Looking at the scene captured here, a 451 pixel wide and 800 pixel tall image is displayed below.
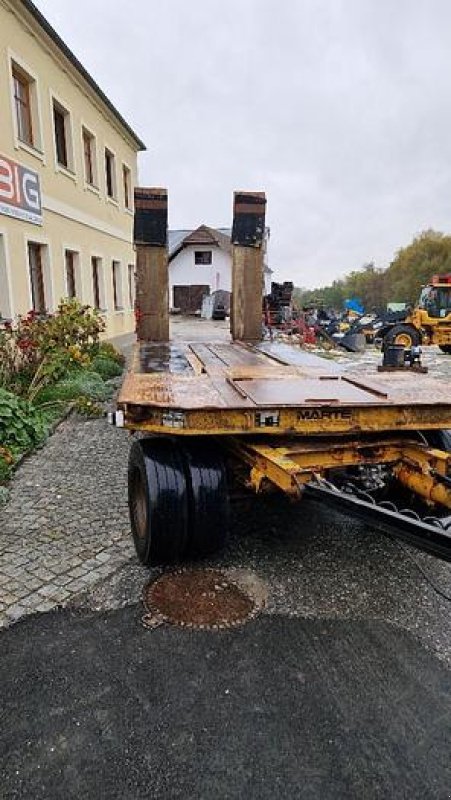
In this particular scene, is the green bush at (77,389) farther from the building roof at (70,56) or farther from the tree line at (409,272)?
the tree line at (409,272)

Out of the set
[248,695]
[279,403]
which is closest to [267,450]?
[279,403]

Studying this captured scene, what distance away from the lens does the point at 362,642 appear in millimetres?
2756

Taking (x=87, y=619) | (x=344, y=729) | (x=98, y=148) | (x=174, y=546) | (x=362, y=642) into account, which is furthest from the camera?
(x=98, y=148)

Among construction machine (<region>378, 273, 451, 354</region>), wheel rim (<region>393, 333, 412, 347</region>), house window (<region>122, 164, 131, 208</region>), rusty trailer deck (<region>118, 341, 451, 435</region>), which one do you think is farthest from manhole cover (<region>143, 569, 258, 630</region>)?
wheel rim (<region>393, 333, 412, 347</region>)

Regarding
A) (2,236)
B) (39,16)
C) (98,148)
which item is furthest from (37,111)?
(98,148)

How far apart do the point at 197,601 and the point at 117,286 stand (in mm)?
15775

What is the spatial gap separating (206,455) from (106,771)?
1.69m

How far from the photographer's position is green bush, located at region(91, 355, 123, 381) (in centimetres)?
1087

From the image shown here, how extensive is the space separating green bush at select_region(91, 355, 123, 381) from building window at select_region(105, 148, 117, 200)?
280 inches

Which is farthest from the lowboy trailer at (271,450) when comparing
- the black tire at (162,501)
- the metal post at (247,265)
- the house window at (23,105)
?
the house window at (23,105)

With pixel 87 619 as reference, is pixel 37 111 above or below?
above

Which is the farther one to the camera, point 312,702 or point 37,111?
point 37,111

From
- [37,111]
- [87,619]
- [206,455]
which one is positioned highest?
[37,111]

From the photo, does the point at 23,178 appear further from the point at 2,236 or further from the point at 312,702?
the point at 312,702
